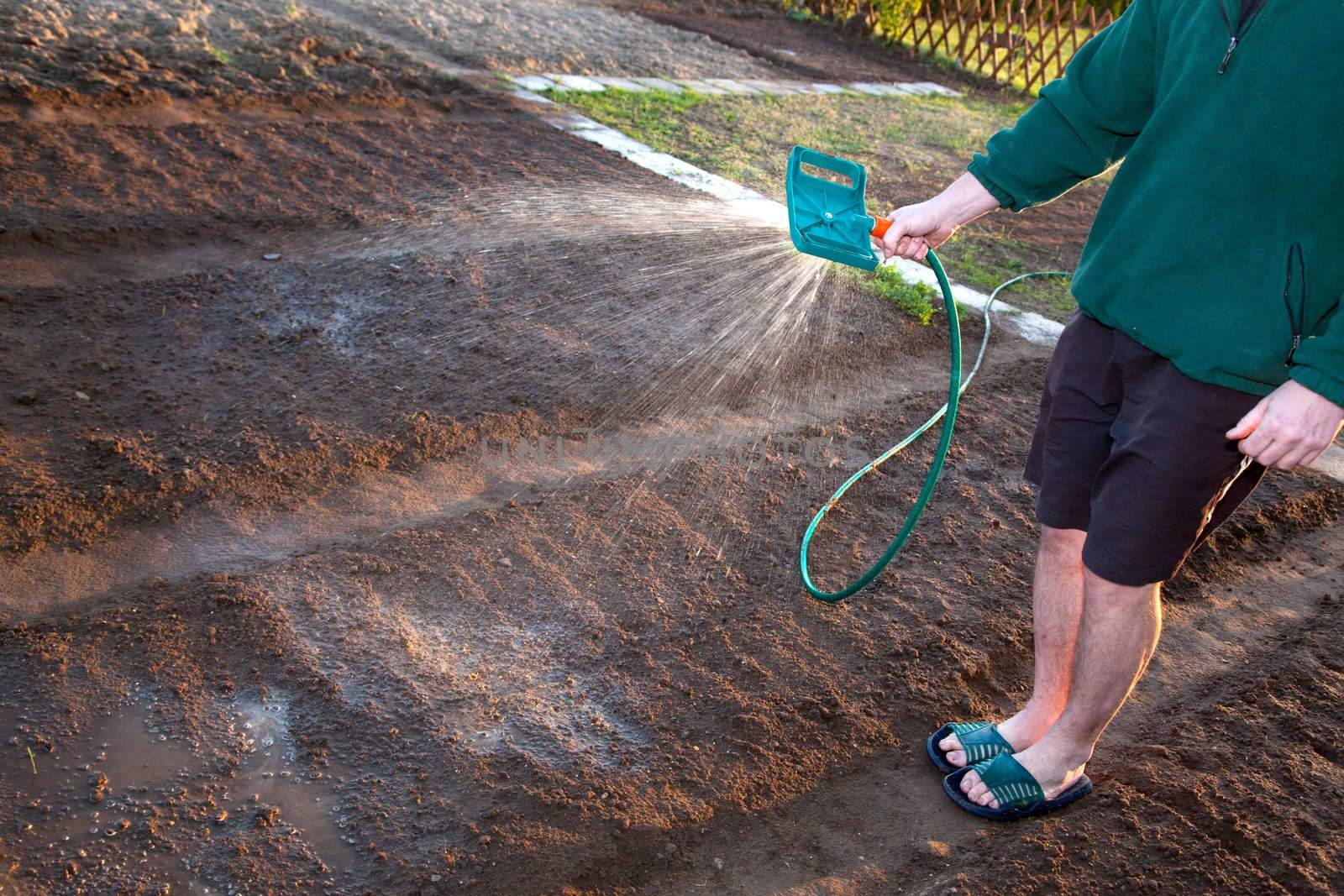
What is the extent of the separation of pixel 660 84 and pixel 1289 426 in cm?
673

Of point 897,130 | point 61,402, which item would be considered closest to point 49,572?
point 61,402

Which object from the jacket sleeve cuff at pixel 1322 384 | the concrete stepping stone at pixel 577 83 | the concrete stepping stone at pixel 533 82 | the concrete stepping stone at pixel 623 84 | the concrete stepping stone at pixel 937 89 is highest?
the jacket sleeve cuff at pixel 1322 384

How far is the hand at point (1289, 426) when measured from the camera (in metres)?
1.49

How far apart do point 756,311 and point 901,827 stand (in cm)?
257

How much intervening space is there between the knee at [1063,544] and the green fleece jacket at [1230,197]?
0.42 m

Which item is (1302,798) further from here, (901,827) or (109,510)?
(109,510)

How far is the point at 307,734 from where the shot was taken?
2102 millimetres

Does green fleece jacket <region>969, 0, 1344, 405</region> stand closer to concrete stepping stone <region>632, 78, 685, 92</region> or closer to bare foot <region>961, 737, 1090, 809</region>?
bare foot <region>961, 737, 1090, 809</region>

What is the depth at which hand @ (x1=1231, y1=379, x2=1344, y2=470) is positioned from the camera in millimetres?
1485

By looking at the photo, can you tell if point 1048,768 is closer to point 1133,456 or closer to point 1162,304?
point 1133,456

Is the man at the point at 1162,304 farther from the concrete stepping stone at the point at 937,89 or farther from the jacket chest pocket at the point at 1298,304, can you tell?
the concrete stepping stone at the point at 937,89

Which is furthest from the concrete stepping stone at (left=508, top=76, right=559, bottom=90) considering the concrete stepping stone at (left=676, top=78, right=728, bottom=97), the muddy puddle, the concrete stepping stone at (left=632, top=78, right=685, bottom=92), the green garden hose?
the muddy puddle

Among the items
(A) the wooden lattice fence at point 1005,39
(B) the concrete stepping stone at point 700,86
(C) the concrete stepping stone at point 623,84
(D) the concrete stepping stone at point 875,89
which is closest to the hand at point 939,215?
(C) the concrete stepping stone at point 623,84

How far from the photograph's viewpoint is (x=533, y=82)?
22.7 ft
